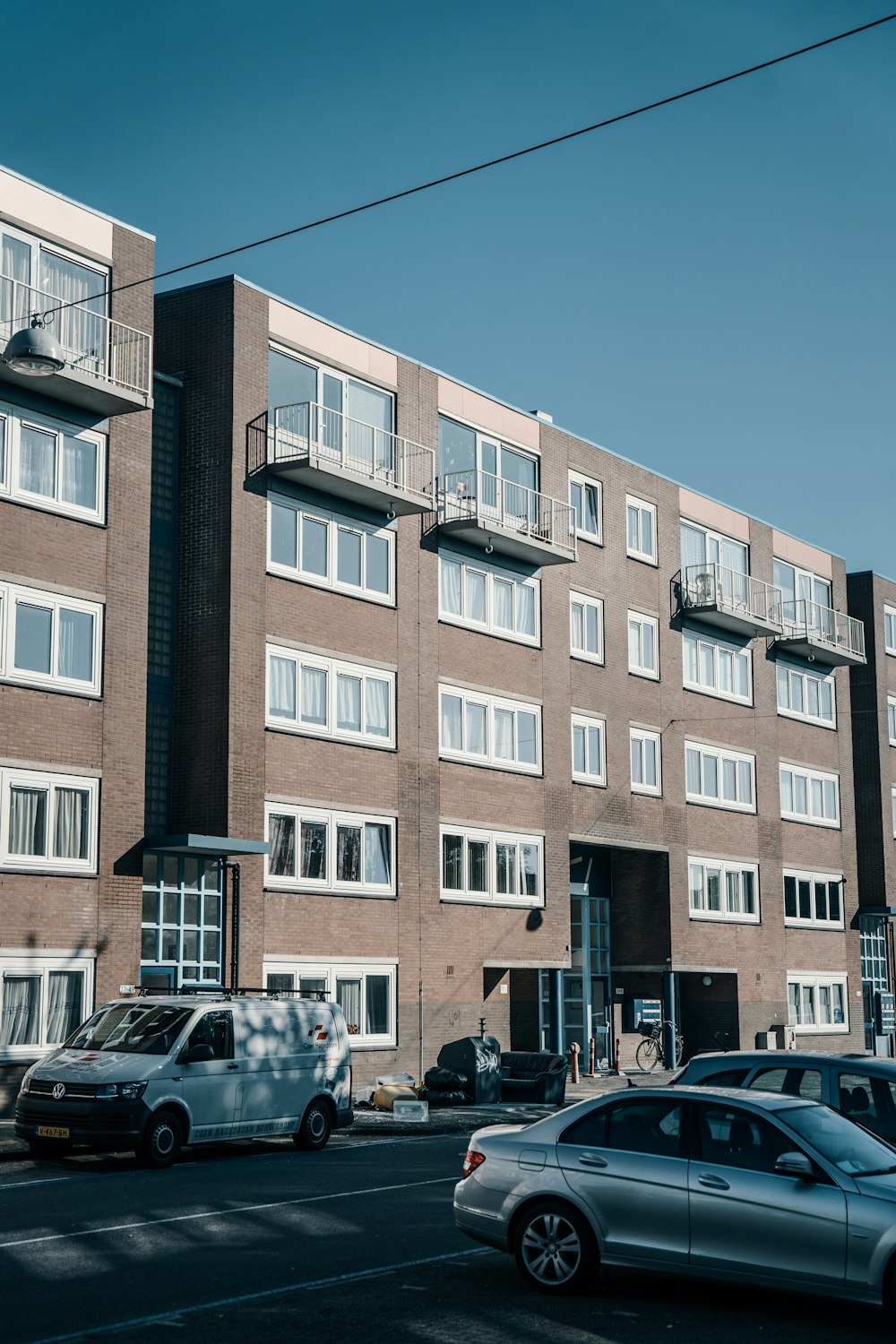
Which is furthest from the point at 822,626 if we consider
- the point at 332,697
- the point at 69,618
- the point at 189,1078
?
the point at 189,1078

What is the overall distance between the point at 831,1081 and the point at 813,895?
33698mm

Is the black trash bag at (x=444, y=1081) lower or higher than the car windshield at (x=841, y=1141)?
lower

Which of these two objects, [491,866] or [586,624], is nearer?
[491,866]

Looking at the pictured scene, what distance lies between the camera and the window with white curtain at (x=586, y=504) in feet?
126

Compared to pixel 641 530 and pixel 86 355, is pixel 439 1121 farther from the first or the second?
pixel 641 530

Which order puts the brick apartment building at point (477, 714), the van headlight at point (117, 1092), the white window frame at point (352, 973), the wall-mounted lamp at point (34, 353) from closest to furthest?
1. the van headlight at point (117, 1092)
2. the wall-mounted lamp at point (34, 353)
3. the white window frame at point (352, 973)
4. the brick apartment building at point (477, 714)

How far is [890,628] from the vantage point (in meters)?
52.4

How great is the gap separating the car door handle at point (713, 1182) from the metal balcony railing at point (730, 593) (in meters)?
31.8

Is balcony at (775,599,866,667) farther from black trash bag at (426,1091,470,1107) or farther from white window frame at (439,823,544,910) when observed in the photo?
black trash bag at (426,1091,470,1107)

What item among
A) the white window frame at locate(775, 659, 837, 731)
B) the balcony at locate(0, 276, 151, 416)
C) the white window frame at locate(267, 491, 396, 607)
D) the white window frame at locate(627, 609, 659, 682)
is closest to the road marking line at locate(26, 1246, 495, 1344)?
the balcony at locate(0, 276, 151, 416)

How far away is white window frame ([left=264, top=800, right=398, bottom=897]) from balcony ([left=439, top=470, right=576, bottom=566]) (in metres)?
6.44

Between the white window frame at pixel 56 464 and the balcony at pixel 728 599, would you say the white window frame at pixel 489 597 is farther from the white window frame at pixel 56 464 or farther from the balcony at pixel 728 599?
the white window frame at pixel 56 464

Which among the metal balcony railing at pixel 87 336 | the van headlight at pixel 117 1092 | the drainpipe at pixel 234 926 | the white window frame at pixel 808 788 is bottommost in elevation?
the van headlight at pixel 117 1092

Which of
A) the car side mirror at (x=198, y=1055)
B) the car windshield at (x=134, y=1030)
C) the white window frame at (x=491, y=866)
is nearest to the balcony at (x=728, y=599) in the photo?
the white window frame at (x=491, y=866)
